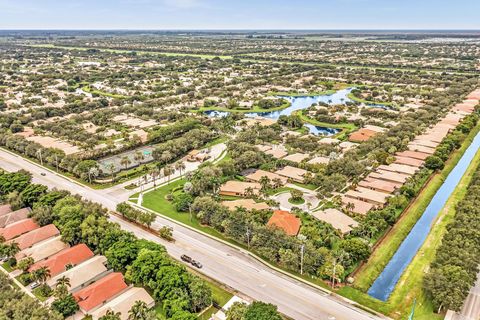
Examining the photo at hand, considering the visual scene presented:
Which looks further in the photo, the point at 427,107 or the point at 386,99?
the point at 386,99

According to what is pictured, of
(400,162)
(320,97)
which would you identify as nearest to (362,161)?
(400,162)

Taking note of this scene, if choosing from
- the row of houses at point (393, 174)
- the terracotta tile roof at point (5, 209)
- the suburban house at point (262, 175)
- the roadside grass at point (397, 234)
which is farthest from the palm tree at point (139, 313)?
the suburban house at point (262, 175)

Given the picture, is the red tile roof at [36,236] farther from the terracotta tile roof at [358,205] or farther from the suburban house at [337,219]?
the terracotta tile roof at [358,205]

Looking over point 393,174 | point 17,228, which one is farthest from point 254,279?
point 393,174

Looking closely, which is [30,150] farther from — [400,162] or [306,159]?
[400,162]

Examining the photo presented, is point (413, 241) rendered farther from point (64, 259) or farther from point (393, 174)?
point (64, 259)

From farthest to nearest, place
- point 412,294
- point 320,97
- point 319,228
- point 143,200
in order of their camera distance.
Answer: point 320,97 → point 143,200 → point 319,228 → point 412,294
